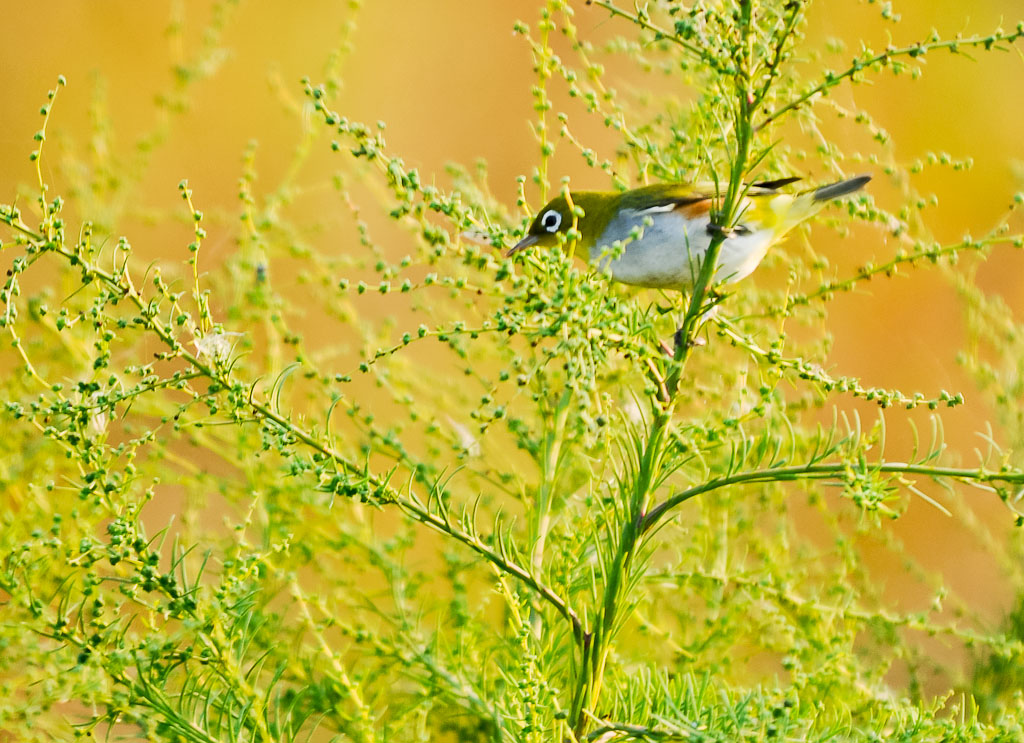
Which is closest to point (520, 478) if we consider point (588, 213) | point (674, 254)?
point (674, 254)

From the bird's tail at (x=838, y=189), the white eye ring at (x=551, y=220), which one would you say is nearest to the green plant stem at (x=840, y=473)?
the bird's tail at (x=838, y=189)

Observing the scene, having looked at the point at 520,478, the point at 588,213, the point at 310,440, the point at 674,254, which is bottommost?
the point at 310,440

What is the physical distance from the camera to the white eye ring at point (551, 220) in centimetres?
92

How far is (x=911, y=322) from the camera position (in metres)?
1.79

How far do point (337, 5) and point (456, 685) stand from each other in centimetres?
165

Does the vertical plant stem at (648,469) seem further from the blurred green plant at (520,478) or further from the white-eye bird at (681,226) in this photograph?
the white-eye bird at (681,226)

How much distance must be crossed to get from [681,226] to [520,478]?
10.5 inches

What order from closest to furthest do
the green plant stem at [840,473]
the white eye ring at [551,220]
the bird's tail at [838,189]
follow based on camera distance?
the green plant stem at [840,473] < the bird's tail at [838,189] < the white eye ring at [551,220]

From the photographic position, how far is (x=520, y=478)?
0.88m

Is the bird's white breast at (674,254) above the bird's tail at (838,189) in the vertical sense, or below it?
below

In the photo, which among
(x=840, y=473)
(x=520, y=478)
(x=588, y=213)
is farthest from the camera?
(x=588, y=213)

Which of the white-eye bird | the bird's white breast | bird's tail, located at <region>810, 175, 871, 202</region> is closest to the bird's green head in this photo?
the white-eye bird

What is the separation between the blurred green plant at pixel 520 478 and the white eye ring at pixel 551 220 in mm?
48

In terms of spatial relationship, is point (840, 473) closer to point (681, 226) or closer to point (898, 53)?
point (898, 53)
